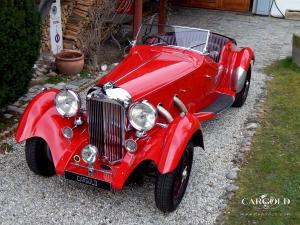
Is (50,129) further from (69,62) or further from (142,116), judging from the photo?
(69,62)

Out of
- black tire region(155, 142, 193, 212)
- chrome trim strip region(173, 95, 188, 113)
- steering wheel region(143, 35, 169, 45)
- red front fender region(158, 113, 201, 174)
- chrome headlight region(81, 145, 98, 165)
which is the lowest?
black tire region(155, 142, 193, 212)

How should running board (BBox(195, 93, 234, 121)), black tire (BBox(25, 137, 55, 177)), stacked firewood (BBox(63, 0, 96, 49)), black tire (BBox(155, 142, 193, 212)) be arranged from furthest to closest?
stacked firewood (BBox(63, 0, 96, 49)), running board (BBox(195, 93, 234, 121)), black tire (BBox(25, 137, 55, 177)), black tire (BBox(155, 142, 193, 212))

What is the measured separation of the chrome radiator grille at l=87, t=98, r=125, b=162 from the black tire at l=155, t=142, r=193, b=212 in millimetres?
500

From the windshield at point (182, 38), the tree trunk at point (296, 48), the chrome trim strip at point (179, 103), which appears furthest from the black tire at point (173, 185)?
the tree trunk at point (296, 48)

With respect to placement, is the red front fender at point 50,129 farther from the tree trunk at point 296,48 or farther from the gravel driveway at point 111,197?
the tree trunk at point 296,48

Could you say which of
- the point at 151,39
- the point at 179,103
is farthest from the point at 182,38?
the point at 179,103

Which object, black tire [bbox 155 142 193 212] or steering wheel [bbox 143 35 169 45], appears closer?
black tire [bbox 155 142 193 212]

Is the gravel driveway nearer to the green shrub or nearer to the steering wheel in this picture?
the green shrub

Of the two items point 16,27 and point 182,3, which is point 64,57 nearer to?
point 16,27

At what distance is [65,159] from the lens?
3684 mm

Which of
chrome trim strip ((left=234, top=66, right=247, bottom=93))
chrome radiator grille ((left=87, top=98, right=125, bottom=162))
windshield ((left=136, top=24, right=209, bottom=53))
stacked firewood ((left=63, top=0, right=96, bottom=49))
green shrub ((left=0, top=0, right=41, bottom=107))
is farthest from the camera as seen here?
stacked firewood ((left=63, top=0, right=96, bottom=49))

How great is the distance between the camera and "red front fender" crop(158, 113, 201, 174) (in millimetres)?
3350

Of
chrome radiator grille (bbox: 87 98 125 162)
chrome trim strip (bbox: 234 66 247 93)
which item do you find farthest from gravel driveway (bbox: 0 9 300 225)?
chrome trim strip (bbox: 234 66 247 93)

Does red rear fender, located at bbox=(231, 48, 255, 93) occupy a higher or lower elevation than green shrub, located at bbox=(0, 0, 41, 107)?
lower
